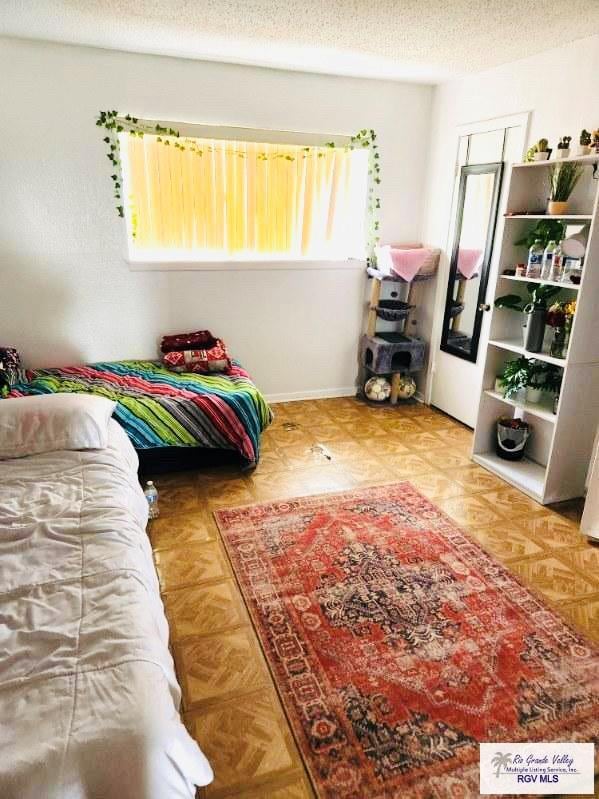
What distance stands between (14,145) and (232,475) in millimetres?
2503

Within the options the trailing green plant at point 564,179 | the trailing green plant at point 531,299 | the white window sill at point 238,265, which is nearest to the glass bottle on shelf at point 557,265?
the trailing green plant at point 531,299

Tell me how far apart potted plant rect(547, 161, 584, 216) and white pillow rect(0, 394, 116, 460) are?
2.53 meters

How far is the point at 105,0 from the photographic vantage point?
249 cm

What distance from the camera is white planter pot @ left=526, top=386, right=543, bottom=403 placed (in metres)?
3.05

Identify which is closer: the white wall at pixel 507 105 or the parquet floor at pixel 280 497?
the parquet floor at pixel 280 497

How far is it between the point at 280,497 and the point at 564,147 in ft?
7.92

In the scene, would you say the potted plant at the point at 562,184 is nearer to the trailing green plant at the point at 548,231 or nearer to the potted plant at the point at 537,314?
the trailing green plant at the point at 548,231

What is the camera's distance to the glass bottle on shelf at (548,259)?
9.13 feet

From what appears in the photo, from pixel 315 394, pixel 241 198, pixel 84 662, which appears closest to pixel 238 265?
pixel 241 198

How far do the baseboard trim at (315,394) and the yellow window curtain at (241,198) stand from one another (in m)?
1.13

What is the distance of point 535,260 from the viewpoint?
9.43ft

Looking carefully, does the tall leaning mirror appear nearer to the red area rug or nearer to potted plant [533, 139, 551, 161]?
potted plant [533, 139, 551, 161]

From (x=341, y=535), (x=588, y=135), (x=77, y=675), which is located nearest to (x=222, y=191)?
(x=588, y=135)

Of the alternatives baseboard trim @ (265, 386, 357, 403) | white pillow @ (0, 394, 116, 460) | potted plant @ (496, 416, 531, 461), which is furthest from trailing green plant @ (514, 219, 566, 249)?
white pillow @ (0, 394, 116, 460)
